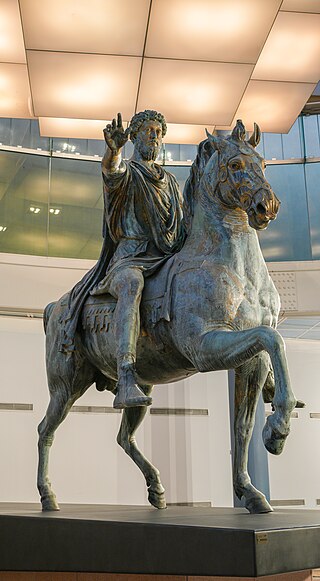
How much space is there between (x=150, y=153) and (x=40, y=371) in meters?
6.99

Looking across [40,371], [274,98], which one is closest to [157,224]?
[274,98]

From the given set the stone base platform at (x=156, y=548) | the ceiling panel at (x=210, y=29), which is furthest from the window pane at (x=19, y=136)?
the stone base platform at (x=156, y=548)

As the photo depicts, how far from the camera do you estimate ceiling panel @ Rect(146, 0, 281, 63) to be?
645 cm

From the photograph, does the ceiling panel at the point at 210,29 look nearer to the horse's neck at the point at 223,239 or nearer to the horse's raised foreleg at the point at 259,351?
the horse's neck at the point at 223,239

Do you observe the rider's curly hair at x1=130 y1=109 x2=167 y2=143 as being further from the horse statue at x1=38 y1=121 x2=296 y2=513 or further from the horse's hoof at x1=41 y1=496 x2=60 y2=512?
the horse's hoof at x1=41 y1=496 x2=60 y2=512

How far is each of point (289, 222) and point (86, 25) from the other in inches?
189

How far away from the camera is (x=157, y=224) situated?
4.26 m

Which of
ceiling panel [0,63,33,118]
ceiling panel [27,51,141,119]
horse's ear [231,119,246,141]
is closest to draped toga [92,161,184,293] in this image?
horse's ear [231,119,246,141]

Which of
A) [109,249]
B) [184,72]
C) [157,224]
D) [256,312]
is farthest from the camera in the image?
[184,72]

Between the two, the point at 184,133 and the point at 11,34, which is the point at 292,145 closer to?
the point at 184,133

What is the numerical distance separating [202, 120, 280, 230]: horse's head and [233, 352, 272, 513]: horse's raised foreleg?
77 centimetres

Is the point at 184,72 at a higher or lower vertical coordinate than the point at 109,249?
higher

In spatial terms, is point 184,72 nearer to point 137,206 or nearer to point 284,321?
point 137,206

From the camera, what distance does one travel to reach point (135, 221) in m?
4.39
